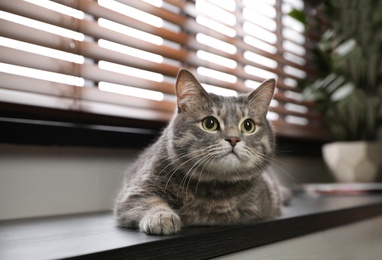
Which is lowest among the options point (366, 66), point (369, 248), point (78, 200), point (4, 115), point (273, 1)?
point (369, 248)

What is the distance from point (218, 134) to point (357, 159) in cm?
139

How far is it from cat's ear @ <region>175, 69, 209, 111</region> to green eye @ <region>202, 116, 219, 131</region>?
43mm

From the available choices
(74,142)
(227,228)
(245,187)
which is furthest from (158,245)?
(74,142)

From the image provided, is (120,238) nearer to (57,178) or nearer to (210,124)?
(210,124)

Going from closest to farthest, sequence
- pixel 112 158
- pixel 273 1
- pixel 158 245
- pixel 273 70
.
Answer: pixel 158 245, pixel 112 158, pixel 273 70, pixel 273 1

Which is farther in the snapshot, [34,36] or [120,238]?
[34,36]

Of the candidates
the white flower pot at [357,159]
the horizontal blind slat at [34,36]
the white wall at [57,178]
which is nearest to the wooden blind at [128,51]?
the horizontal blind slat at [34,36]

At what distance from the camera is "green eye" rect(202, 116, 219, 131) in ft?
2.79

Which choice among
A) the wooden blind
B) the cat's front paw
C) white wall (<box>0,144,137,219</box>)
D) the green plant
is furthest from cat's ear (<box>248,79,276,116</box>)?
the green plant

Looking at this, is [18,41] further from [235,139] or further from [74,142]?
[235,139]

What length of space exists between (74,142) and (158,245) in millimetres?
595

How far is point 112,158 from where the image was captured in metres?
1.29

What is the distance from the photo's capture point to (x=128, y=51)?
4.43ft

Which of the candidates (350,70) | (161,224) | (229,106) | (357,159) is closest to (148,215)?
(161,224)
